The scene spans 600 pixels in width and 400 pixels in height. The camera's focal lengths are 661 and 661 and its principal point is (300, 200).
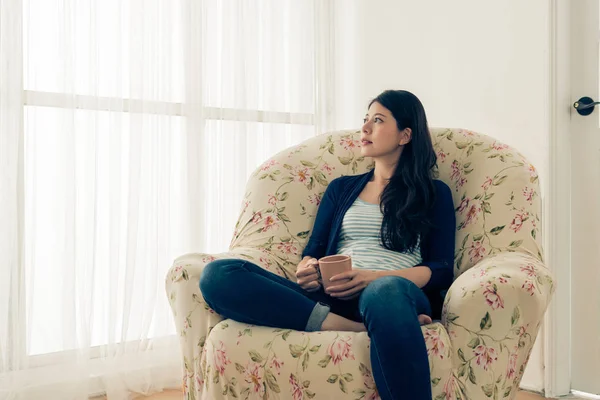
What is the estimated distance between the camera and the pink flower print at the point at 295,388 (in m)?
1.49

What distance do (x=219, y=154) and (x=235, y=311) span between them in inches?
56.1

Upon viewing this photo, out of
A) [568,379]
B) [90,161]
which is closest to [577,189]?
[568,379]

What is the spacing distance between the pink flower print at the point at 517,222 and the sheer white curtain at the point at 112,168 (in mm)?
1386

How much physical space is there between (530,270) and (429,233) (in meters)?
0.35

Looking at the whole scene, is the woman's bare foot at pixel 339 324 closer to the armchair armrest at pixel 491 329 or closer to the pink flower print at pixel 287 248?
the armchair armrest at pixel 491 329

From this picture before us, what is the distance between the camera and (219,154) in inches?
115

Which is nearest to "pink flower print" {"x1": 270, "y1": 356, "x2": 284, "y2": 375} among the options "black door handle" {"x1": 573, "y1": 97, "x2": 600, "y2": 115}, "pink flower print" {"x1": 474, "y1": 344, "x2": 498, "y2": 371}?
"pink flower print" {"x1": 474, "y1": 344, "x2": 498, "y2": 371}

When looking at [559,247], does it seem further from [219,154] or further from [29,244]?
[29,244]

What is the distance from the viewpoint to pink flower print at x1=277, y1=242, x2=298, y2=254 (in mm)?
2102

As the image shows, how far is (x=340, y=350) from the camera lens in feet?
4.82

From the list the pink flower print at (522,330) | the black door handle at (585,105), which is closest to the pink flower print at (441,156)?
the black door handle at (585,105)

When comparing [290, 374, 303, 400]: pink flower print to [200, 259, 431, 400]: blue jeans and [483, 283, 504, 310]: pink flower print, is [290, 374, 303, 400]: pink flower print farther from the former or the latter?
[483, 283, 504, 310]: pink flower print

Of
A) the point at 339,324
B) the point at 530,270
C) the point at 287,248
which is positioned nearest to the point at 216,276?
the point at 339,324

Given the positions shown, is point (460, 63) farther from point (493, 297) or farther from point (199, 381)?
point (199, 381)
